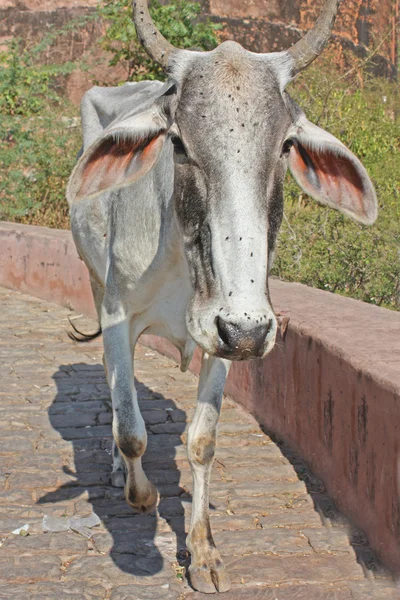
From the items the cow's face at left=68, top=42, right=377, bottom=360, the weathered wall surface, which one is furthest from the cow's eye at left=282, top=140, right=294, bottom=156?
the weathered wall surface

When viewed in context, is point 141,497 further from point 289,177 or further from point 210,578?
point 289,177

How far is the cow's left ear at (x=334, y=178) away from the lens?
326 cm

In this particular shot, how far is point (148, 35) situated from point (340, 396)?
68.6 inches

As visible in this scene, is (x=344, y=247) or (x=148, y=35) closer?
(x=148, y=35)

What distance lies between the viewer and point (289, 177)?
8820 mm

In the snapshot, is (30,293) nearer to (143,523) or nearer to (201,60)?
(143,523)

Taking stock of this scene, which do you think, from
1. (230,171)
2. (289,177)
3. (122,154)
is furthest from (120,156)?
(289,177)

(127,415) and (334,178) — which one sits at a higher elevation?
→ (334,178)

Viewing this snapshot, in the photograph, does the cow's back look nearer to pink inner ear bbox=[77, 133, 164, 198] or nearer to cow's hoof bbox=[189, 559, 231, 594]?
pink inner ear bbox=[77, 133, 164, 198]

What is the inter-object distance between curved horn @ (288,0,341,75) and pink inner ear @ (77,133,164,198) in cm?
54

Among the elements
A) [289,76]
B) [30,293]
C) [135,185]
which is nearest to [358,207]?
[289,76]

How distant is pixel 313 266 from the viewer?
669cm

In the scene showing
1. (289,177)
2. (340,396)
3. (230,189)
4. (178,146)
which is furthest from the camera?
(289,177)

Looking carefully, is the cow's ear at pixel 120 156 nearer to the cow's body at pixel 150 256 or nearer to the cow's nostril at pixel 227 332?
the cow's body at pixel 150 256
